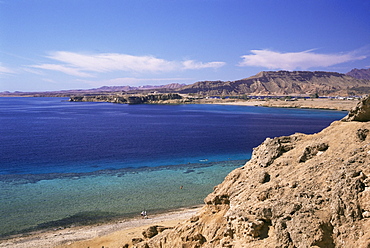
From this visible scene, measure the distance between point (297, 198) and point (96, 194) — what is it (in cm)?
2430

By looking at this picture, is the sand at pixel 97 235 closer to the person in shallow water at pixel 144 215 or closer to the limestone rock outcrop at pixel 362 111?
the person in shallow water at pixel 144 215

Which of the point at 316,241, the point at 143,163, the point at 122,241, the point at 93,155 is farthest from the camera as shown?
the point at 93,155

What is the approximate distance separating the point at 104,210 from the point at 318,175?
20691 mm

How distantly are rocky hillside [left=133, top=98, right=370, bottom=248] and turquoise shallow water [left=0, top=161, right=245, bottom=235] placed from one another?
44.0ft

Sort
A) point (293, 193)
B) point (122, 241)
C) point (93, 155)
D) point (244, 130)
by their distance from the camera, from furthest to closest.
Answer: point (244, 130)
point (93, 155)
point (122, 241)
point (293, 193)

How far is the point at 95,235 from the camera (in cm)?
2077

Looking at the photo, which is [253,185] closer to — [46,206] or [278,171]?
[278,171]

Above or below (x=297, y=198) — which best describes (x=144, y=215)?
below

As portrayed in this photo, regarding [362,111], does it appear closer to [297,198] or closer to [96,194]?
[297,198]

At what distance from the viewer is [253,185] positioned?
11.5 metres

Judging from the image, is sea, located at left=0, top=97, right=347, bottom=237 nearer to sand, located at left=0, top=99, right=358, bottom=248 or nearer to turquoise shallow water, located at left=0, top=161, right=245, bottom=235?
turquoise shallow water, located at left=0, top=161, right=245, bottom=235

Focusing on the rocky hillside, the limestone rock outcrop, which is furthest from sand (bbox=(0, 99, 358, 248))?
the limestone rock outcrop

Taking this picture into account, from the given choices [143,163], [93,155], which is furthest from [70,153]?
[143,163]

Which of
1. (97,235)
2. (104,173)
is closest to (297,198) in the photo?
(97,235)
